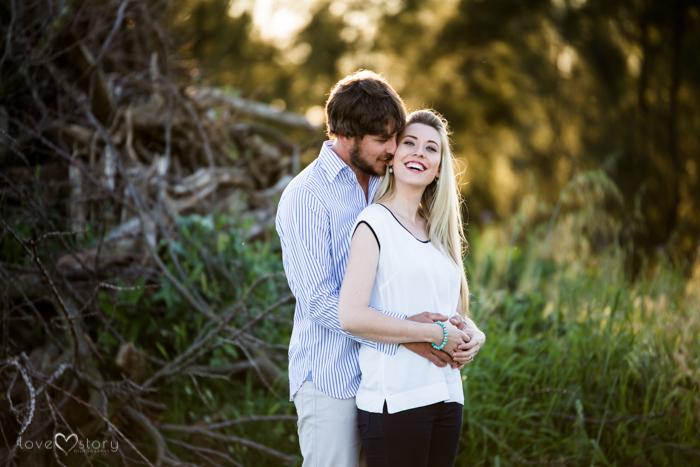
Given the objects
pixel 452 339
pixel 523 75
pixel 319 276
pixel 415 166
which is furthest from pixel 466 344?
pixel 523 75

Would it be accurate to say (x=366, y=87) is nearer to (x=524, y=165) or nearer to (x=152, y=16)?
(x=152, y=16)

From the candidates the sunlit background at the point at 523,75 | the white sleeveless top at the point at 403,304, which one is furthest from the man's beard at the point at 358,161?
the sunlit background at the point at 523,75

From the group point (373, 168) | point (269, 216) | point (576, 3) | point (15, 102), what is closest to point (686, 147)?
point (576, 3)

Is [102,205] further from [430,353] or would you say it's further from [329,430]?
[430,353]

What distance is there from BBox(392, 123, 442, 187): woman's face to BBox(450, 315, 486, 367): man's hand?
1.70 feet

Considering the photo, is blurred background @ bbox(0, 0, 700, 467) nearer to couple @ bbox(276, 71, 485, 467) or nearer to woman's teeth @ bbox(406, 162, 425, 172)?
couple @ bbox(276, 71, 485, 467)

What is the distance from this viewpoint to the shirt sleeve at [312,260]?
196cm

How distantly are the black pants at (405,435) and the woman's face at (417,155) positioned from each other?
0.80 meters

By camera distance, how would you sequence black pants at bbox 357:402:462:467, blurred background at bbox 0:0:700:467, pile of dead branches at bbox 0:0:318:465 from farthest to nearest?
blurred background at bbox 0:0:700:467, pile of dead branches at bbox 0:0:318:465, black pants at bbox 357:402:462:467

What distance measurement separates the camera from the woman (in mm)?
1905

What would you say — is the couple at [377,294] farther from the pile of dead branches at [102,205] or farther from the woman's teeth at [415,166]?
the pile of dead branches at [102,205]

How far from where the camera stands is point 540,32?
859cm

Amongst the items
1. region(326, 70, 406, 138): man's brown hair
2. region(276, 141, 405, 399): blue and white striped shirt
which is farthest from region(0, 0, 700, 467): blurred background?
region(326, 70, 406, 138): man's brown hair

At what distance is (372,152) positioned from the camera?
7.22 feet
